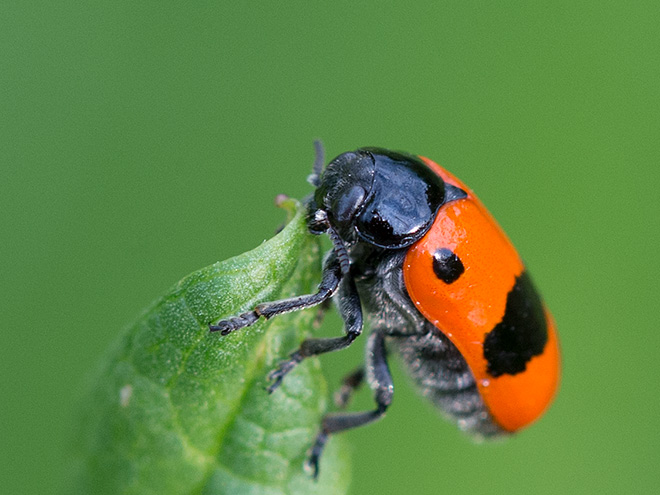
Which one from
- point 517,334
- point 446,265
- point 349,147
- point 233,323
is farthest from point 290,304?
point 349,147

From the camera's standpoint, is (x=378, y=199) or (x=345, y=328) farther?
(x=345, y=328)

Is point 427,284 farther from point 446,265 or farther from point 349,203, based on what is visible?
point 349,203

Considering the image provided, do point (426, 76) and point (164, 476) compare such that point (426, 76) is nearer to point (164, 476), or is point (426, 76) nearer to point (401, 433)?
point (401, 433)

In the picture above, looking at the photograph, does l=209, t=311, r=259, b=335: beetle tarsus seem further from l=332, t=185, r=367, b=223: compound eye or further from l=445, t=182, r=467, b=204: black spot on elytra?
l=445, t=182, r=467, b=204: black spot on elytra

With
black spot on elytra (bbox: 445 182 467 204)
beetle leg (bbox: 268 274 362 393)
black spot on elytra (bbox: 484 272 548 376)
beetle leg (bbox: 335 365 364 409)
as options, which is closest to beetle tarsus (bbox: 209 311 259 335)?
beetle leg (bbox: 268 274 362 393)

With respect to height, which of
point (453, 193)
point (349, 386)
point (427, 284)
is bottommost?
point (349, 386)

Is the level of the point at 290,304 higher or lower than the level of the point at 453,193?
lower
